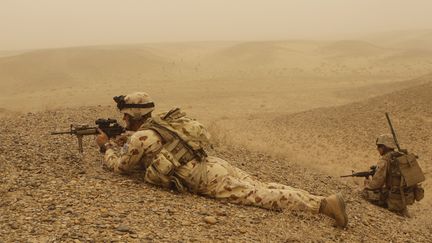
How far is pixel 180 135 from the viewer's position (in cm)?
512

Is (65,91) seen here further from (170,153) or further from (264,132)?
(170,153)

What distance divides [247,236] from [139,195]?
1166 mm

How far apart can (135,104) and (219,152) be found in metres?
3.20

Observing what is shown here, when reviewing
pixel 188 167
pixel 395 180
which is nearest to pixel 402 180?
pixel 395 180

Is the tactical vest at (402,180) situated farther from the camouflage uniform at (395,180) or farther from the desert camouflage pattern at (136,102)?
the desert camouflage pattern at (136,102)

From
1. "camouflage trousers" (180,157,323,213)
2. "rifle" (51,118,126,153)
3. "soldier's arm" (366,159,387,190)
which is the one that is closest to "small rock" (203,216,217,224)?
"camouflage trousers" (180,157,323,213)

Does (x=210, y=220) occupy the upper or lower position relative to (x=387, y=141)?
lower

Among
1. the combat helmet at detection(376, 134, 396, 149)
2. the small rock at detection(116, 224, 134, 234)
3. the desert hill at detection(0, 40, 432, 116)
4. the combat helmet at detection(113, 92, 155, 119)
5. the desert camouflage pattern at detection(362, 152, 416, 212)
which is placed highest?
the combat helmet at detection(113, 92, 155, 119)

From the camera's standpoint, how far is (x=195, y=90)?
23922 mm

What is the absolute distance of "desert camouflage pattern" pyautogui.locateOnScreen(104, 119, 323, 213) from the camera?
16.7 ft

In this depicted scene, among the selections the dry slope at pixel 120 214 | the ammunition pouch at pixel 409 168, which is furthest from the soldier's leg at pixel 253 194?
the ammunition pouch at pixel 409 168

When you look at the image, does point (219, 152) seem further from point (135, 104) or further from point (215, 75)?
point (215, 75)

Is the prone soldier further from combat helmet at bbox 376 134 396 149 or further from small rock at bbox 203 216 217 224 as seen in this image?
combat helmet at bbox 376 134 396 149

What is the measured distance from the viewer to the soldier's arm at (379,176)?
6.33m
